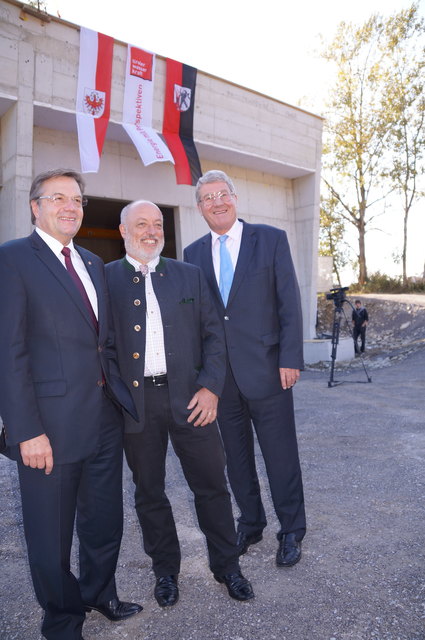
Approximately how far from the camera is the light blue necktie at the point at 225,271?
3.13 m

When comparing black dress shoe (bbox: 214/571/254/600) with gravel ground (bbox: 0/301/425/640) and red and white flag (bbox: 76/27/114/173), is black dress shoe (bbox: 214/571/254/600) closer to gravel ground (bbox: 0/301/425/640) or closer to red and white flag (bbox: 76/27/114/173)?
gravel ground (bbox: 0/301/425/640)

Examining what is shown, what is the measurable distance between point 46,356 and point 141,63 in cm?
1056

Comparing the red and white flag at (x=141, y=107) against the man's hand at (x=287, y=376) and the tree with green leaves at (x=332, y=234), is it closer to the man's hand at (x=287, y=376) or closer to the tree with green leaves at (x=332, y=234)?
the man's hand at (x=287, y=376)

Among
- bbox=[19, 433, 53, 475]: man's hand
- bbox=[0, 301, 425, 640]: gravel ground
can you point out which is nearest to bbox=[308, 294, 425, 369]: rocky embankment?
bbox=[0, 301, 425, 640]: gravel ground

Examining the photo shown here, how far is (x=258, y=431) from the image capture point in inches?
123

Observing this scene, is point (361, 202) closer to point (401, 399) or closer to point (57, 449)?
point (401, 399)

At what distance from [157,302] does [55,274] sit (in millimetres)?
599

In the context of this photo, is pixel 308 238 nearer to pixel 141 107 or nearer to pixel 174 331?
pixel 141 107

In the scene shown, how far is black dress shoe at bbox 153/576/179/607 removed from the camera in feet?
8.35

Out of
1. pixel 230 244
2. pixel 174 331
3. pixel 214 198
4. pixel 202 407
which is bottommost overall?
pixel 202 407

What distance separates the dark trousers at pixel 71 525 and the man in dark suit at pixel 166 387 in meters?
0.18

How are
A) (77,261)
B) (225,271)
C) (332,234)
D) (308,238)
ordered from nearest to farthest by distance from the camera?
(77,261) → (225,271) → (308,238) → (332,234)

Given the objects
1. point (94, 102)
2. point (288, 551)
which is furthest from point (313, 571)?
point (94, 102)

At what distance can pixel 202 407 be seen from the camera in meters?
2.54
